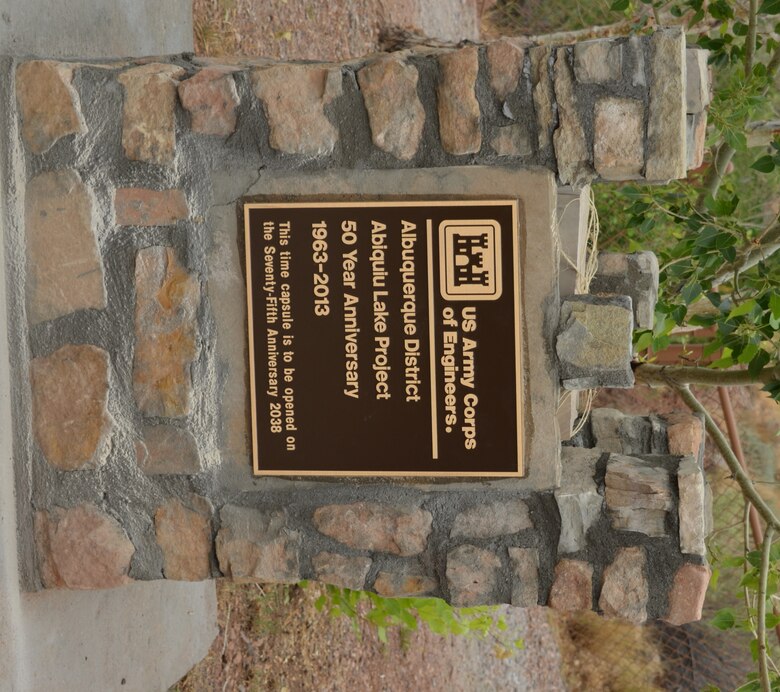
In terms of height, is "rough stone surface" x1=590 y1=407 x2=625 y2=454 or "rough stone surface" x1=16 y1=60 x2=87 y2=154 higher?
"rough stone surface" x1=16 y1=60 x2=87 y2=154

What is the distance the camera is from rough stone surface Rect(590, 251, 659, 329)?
116 inches

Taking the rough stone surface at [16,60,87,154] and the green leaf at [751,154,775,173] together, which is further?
the green leaf at [751,154,775,173]

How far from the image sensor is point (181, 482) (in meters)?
2.69

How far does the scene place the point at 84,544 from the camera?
271 cm

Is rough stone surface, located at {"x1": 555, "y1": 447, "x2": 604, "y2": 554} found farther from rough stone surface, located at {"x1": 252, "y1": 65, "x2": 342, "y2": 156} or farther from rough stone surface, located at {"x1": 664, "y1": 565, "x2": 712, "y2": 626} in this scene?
rough stone surface, located at {"x1": 252, "y1": 65, "x2": 342, "y2": 156}

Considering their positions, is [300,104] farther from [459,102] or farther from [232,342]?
[232,342]

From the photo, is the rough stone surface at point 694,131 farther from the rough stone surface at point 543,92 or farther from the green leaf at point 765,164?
the green leaf at point 765,164

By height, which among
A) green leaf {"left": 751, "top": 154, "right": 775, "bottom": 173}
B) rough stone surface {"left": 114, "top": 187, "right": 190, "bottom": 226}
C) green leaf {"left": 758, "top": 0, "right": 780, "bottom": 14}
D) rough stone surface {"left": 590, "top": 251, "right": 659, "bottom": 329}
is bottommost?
rough stone surface {"left": 590, "top": 251, "right": 659, "bottom": 329}

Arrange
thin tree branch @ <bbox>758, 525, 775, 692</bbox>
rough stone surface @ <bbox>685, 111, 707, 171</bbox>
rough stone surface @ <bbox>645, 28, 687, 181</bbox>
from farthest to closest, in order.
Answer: thin tree branch @ <bbox>758, 525, 775, 692</bbox>
rough stone surface @ <bbox>685, 111, 707, 171</bbox>
rough stone surface @ <bbox>645, 28, 687, 181</bbox>

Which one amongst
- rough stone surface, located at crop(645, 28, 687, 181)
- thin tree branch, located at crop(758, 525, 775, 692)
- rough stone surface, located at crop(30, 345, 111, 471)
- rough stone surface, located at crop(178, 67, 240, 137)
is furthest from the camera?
thin tree branch, located at crop(758, 525, 775, 692)

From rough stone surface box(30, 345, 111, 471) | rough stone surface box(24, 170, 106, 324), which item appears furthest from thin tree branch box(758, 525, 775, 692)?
rough stone surface box(24, 170, 106, 324)

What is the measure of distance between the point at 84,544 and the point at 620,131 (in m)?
1.90

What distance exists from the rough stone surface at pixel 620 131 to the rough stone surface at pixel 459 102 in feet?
1.03

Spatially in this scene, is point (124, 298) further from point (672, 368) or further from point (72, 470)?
point (672, 368)
